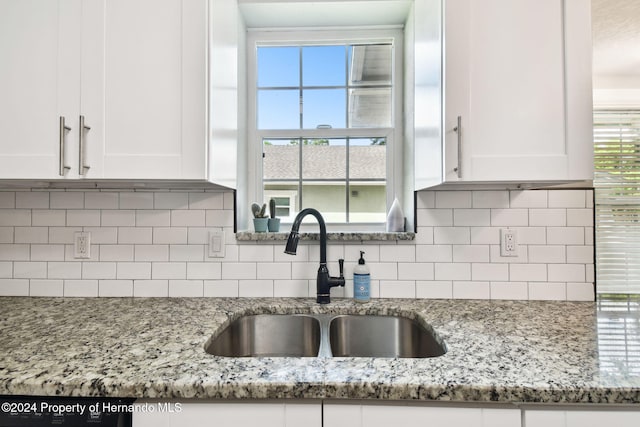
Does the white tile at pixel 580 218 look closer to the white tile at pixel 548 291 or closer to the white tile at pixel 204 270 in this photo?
the white tile at pixel 548 291

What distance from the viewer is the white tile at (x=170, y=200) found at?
4.99 ft

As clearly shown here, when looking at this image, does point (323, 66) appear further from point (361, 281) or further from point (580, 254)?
point (580, 254)

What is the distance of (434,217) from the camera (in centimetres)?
150

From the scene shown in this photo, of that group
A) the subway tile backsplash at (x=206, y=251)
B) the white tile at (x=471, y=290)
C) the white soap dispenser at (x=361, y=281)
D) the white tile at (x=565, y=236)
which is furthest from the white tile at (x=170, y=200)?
the white tile at (x=565, y=236)

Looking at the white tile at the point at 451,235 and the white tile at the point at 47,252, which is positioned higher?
the white tile at the point at 451,235

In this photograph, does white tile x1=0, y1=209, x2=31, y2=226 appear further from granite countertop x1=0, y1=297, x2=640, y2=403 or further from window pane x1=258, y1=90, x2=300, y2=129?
window pane x1=258, y1=90, x2=300, y2=129

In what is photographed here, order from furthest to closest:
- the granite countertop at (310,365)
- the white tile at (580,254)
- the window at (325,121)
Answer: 1. the window at (325,121)
2. the white tile at (580,254)
3. the granite countertop at (310,365)

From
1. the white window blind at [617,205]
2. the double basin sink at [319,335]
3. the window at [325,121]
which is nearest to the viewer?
the double basin sink at [319,335]

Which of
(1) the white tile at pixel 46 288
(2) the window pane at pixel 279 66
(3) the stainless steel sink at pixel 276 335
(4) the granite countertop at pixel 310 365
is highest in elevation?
(2) the window pane at pixel 279 66

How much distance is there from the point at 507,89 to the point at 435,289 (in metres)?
0.86

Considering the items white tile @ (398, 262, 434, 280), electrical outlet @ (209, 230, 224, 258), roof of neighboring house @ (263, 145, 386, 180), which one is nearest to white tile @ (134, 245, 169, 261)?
electrical outlet @ (209, 230, 224, 258)

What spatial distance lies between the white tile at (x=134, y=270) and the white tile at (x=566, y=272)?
1.81 metres

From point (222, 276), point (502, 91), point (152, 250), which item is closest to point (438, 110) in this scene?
point (502, 91)

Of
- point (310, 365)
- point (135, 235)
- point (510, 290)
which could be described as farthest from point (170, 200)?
point (510, 290)
